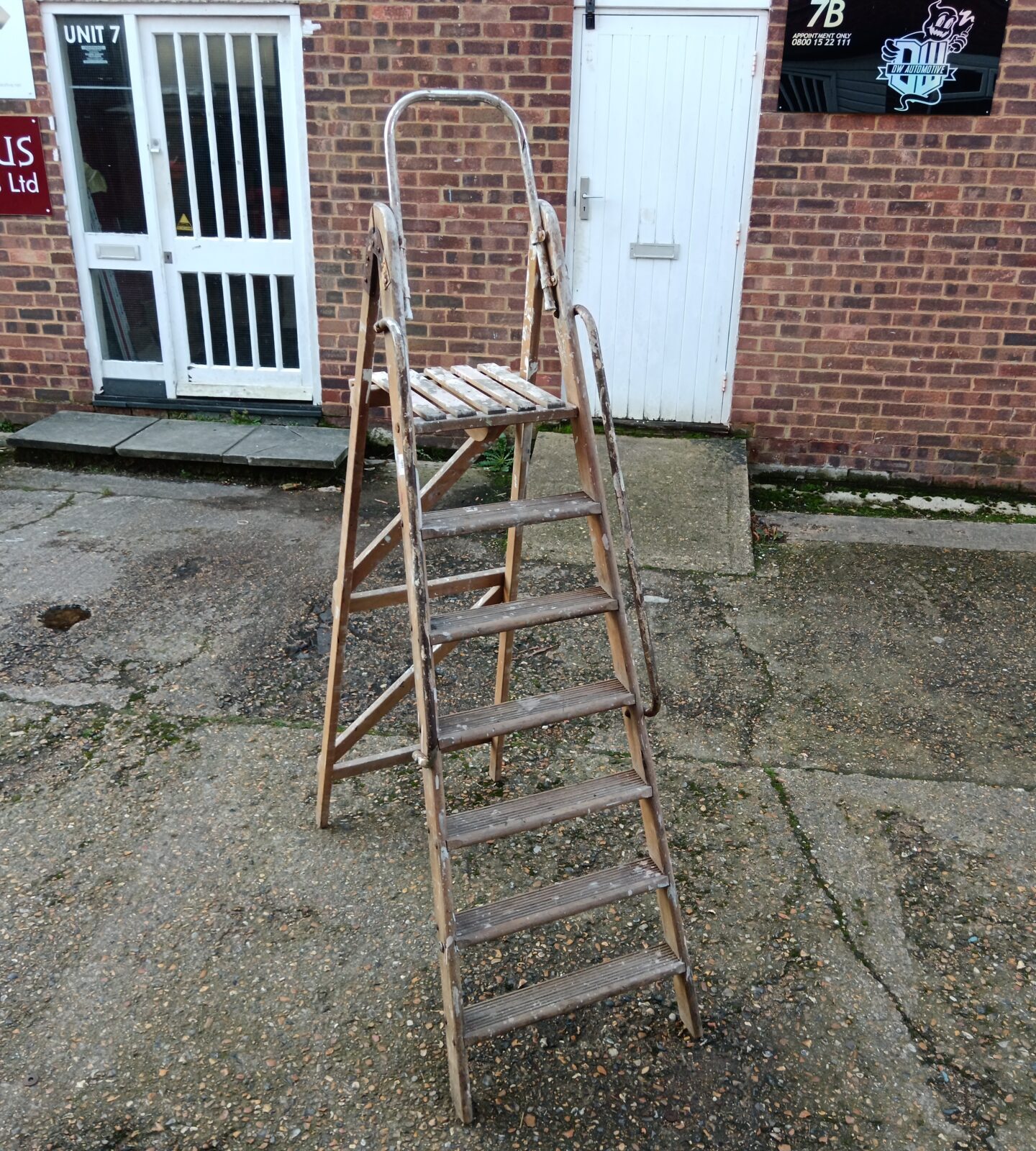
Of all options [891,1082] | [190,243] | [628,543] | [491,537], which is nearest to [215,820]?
[628,543]

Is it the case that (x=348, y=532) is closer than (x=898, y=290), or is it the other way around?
(x=348, y=532)

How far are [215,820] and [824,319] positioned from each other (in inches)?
179

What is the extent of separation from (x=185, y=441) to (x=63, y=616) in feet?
6.52

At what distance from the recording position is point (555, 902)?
2385mm

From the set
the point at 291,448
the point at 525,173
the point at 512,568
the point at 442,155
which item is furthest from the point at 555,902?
the point at 442,155

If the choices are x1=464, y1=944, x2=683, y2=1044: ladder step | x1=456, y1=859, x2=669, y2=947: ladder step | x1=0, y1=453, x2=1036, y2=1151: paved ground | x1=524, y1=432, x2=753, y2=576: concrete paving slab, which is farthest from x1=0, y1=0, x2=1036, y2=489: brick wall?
x1=464, y1=944, x2=683, y2=1044: ladder step

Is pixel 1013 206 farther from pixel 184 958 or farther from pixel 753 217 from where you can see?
pixel 184 958

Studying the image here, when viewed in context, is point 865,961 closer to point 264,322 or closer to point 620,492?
point 620,492

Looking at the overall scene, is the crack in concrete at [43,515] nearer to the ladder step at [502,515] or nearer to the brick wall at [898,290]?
the ladder step at [502,515]

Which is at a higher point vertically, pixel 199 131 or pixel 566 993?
pixel 199 131

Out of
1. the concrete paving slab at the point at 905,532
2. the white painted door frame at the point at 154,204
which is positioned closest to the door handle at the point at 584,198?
the white painted door frame at the point at 154,204

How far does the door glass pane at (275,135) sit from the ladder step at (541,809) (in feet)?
15.9

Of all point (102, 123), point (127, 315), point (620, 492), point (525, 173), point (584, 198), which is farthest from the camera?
point (127, 315)

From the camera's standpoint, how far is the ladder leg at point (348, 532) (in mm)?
2680
